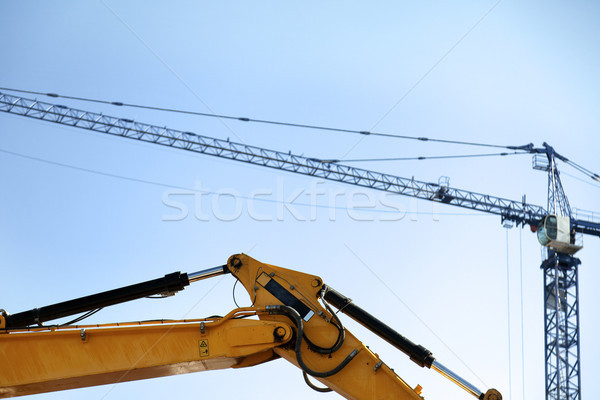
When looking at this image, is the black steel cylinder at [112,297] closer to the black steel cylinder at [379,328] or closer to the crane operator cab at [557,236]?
the black steel cylinder at [379,328]

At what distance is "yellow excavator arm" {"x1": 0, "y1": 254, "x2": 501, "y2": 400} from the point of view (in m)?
11.3

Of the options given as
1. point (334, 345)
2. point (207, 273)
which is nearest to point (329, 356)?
point (334, 345)

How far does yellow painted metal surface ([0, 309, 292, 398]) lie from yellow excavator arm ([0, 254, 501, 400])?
0.02m

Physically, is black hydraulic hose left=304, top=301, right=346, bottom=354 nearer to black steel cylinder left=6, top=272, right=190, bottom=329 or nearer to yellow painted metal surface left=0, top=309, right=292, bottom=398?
yellow painted metal surface left=0, top=309, right=292, bottom=398

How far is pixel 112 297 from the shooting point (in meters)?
12.1

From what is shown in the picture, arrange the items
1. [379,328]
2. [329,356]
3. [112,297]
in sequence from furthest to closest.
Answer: [112,297] → [379,328] → [329,356]

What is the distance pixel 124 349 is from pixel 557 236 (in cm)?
4166

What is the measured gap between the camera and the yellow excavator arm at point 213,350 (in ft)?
37.0

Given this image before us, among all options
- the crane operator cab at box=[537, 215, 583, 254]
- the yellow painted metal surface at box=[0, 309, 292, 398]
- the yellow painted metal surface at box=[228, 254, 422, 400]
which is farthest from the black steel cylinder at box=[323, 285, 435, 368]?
the crane operator cab at box=[537, 215, 583, 254]

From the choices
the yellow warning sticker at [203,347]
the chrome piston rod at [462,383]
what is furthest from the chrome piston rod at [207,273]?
the chrome piston rod at [462,383]

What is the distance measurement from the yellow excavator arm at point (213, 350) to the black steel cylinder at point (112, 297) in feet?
1.34

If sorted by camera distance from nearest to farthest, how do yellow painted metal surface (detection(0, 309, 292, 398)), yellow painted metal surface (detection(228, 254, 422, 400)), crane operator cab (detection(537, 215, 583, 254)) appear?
yellow painted metal surface (detection(228, 254, 422, 400)) → yellow painted metal surface (detection(0, 309, 292, 398)) → crane operator cab (detection(537, 215, 583, 254))

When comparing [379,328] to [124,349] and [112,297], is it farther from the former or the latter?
[112,297]

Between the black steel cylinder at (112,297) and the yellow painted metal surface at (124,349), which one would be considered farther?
the black steel cylinder at (112,297)
